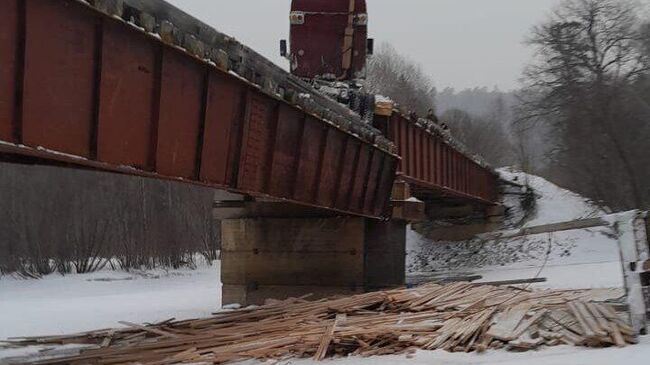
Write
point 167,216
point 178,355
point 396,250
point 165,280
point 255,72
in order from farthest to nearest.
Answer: point 167,216 < point 165,280 < point 396,250 < point 255,72 < point 178,355

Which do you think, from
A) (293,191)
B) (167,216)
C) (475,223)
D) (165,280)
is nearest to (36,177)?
(167,216)

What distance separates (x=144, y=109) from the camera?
327 inches

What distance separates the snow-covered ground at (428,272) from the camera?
7273 mm

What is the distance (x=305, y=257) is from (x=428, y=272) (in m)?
14.5

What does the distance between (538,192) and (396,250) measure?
25663mm

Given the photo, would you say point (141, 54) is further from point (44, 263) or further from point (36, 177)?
point (36, 177)

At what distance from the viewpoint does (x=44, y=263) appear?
38.1m

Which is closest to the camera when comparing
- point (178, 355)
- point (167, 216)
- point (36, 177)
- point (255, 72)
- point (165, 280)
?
point (178, 355)

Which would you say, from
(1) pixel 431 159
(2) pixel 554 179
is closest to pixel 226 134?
(1) pixel 431 159

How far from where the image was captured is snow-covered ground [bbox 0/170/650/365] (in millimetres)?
7273

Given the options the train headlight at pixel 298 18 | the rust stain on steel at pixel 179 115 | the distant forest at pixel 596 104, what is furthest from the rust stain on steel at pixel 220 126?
the distant forest at pixel 596 104

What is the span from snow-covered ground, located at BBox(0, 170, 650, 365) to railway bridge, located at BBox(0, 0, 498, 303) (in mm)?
2922

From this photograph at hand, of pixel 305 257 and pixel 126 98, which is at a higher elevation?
pixel 126 98

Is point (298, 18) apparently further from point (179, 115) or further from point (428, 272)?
point (428, 272)
